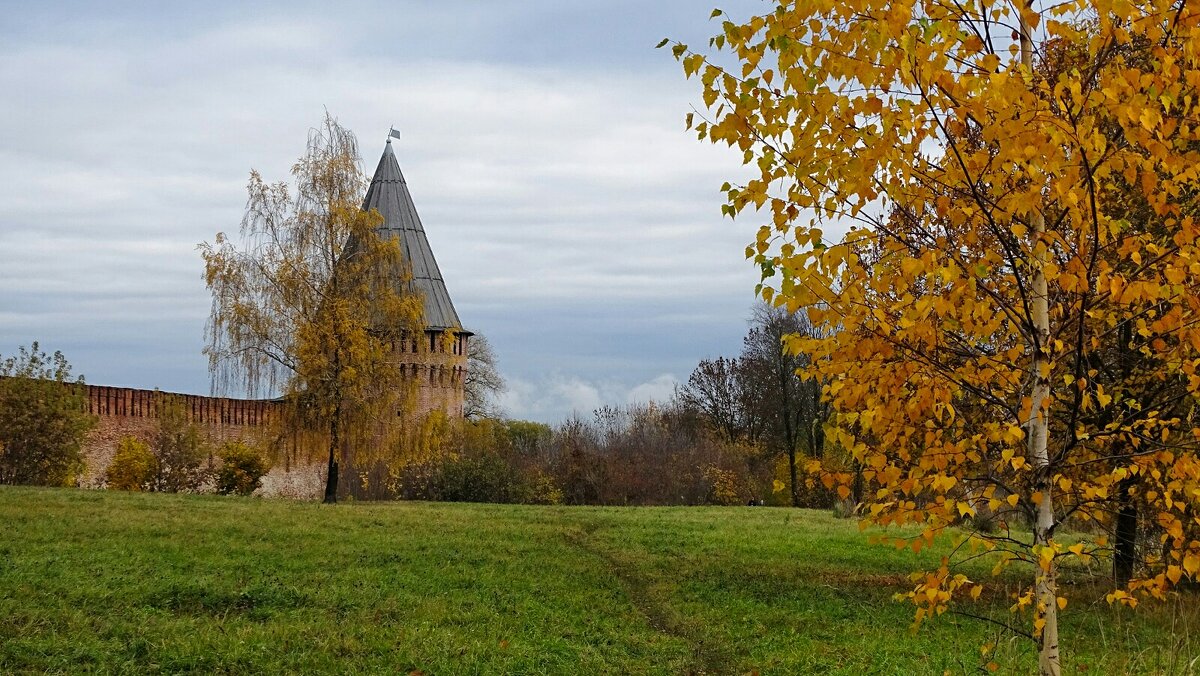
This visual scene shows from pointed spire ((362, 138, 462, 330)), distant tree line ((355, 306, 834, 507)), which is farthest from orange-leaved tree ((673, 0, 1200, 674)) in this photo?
pointed spire ((362, 138, 462, 330))

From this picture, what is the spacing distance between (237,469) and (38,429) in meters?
4.55

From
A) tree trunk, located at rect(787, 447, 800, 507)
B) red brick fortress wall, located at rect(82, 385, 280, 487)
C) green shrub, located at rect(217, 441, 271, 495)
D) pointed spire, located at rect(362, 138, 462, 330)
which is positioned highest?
pointed spire, located at rect(362, 138, 462, 330)

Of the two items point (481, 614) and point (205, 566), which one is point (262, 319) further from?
point (481, 614)

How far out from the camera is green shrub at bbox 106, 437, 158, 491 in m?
23.6

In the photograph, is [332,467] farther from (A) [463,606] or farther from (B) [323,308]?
(A) [463,606]

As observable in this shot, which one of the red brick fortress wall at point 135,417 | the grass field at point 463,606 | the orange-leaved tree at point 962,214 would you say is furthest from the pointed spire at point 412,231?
the orange-leaved tree at point 962,214

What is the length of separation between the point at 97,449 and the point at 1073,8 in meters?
24.9

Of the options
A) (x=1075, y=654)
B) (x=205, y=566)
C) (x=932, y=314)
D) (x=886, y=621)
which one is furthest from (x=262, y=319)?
(x=932, y=314)

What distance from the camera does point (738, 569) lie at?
1286 cm

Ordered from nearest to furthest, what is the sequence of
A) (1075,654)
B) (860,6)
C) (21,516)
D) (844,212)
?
1. (860,6)
2. (844,212)
3. (1075,654)
4. (21,516)

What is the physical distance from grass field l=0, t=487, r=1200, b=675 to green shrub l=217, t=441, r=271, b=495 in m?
8.40

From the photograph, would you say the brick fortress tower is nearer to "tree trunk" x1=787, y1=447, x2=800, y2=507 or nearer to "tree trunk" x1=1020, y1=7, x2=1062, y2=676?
"tree trunk" x1=787, y1=447, x2=800, y2=507

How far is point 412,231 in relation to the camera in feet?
120

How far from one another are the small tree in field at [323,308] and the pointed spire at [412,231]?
12520 millimetres
